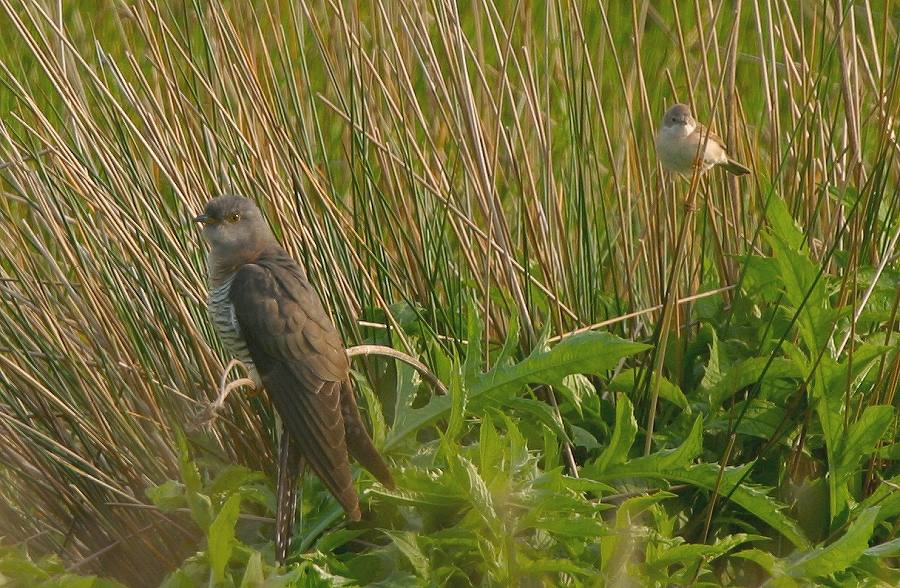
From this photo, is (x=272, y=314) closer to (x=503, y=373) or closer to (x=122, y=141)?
(x=503, y=373)

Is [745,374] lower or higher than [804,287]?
lower

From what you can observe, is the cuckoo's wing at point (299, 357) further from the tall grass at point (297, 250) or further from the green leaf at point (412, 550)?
the tall grass at point (297, 250)

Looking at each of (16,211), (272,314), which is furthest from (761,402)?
(16,211)

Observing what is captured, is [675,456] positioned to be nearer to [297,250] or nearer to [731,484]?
[731,484]

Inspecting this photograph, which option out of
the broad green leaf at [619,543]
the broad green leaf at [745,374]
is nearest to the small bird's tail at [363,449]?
the broad green leaf at [619,543]

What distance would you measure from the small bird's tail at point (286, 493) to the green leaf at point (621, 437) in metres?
0.60

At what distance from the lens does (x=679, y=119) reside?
2.70 m

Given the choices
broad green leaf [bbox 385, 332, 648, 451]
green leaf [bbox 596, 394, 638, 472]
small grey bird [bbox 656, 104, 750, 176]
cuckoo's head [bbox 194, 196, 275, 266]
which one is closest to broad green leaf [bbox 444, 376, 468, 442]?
broad green leaf [bbox 385, 332, 648, 451]

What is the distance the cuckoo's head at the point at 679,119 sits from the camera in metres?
2.63

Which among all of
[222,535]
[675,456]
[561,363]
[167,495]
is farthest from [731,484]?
[167,495]

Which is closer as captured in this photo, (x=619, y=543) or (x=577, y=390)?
(x=619, y=543)

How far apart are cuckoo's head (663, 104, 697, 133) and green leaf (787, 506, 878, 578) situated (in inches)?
36.3

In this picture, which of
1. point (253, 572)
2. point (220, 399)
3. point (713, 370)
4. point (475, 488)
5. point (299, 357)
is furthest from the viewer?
point (713, 370)

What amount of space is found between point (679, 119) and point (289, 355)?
3.39 feet
